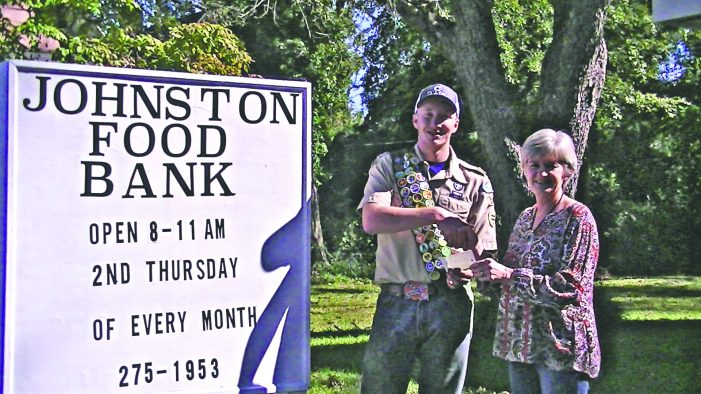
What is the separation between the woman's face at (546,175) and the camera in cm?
349

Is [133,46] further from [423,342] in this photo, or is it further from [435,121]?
[423,342]

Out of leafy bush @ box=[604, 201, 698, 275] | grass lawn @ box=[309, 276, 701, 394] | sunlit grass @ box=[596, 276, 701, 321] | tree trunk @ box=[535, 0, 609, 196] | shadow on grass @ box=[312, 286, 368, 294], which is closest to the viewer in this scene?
grass lawn @ box=[309, 276, 701, 394]

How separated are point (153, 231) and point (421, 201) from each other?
3.86 ft

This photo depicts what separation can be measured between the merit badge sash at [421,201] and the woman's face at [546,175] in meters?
0.41

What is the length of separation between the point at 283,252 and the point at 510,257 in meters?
1.02

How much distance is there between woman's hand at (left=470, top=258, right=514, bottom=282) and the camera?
348 cm

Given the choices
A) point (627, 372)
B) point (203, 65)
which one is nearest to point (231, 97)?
point (203, 65)

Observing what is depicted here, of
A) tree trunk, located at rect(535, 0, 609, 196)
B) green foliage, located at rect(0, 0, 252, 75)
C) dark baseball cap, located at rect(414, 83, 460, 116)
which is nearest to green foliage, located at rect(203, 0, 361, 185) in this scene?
tree trunk, located at rect(535, 0, 609, 196)

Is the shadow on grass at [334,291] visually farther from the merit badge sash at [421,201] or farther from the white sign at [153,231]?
the white sign at [153,231]

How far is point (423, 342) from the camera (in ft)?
12.1

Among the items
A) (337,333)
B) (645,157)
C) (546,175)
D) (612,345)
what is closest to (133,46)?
(546,175)

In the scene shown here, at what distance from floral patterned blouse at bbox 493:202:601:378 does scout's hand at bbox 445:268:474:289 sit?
160 mm

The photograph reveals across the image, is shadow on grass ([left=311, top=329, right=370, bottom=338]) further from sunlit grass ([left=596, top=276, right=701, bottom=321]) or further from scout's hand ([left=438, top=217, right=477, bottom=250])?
scout's hand ([left=438, top=217, right=477, bottom=250])

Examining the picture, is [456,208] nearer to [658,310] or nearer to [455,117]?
[455,117]
